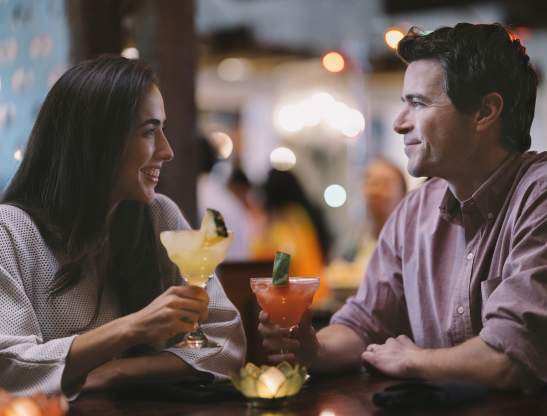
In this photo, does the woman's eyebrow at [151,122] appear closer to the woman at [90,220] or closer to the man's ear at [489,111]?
the woman at [90,220]

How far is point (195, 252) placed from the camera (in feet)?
6.68

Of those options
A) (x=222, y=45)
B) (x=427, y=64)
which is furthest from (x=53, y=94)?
(x=222, y=45)

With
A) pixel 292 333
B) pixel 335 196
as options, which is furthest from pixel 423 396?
pixel 335 196

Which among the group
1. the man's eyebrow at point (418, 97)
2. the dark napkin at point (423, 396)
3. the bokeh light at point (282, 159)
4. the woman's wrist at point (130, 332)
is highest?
the man's eyebrow at point (418, 97)

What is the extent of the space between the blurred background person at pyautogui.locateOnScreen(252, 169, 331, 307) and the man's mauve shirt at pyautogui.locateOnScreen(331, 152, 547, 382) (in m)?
3.98

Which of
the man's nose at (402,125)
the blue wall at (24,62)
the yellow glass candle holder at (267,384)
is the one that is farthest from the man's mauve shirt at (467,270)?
the blue wall at (24,62)

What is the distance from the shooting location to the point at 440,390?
1.98m

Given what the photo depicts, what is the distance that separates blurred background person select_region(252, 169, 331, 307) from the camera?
6871 millimetres

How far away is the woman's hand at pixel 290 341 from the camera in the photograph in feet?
7.47

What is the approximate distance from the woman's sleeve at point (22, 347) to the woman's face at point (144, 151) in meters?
0.38

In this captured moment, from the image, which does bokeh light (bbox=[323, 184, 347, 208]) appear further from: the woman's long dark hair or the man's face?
the woman's long dark hair

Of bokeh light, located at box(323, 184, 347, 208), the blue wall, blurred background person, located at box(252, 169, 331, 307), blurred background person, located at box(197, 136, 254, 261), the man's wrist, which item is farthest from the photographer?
bokeh light, located at box(323, 184, 347, 208)

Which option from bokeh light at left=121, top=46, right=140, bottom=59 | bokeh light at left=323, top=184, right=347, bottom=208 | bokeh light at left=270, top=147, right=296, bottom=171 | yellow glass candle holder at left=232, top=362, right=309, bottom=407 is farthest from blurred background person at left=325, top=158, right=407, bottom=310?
bokeh light at left=323, top=184, right=347, bottom=208

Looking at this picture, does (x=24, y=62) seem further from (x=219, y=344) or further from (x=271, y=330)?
(x=271, y=330)
